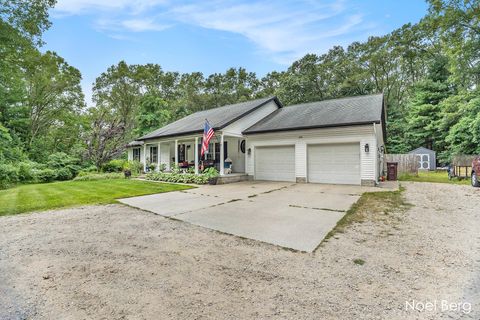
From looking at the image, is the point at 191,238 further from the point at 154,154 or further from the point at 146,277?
the point at 154,154

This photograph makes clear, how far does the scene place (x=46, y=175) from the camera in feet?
48.8

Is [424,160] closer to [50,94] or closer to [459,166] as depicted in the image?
[459,166]

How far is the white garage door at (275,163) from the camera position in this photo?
40.8 feet

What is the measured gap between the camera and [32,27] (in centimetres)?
1023

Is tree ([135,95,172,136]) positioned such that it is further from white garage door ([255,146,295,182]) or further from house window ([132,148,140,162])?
white garage door ([255,146,295,182])

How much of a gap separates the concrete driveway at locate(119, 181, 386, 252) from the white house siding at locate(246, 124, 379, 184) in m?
2.98

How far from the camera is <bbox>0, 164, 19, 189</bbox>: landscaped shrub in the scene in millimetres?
11562

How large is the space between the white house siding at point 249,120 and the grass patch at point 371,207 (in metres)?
7.36

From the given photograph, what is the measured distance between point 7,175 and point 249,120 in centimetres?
1290

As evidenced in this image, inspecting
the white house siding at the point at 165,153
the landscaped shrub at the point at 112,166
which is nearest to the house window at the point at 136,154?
the landscaped shrub at the point at 112,166

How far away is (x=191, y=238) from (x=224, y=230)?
0.67 meters

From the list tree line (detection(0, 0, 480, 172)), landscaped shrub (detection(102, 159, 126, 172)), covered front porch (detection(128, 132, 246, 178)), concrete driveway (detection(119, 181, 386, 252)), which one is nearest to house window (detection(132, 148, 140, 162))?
tree line (detection(0, 0, 480, 172))

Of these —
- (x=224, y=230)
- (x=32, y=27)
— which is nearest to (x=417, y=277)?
(x=224, y=230)

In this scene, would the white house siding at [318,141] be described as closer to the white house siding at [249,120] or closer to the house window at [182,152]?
the white house siding at [249,120]
